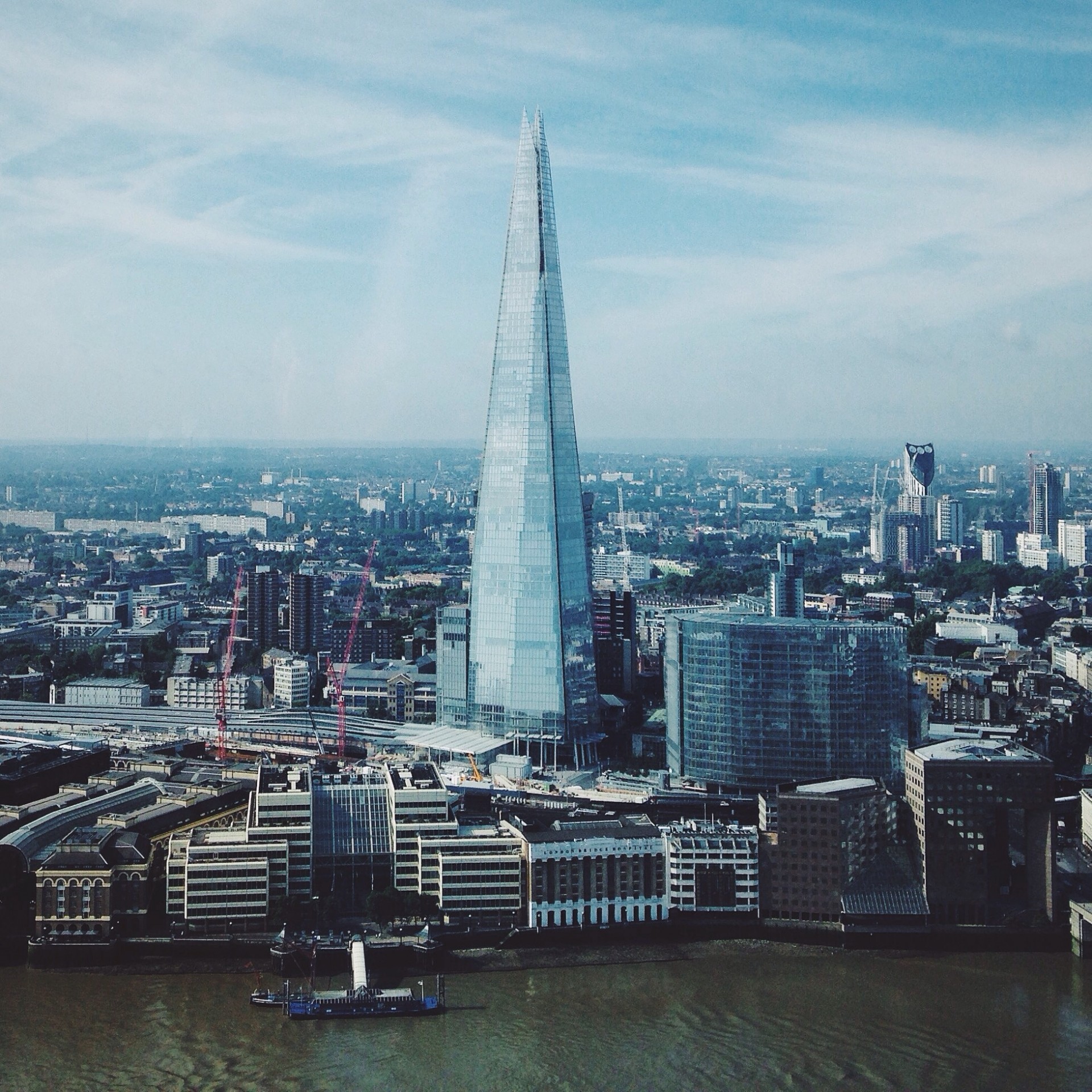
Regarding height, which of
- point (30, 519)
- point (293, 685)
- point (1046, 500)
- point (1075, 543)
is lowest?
point (293, 685)

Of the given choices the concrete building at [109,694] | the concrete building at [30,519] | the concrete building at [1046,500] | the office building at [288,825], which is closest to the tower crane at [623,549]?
the concrete building at [109,694]

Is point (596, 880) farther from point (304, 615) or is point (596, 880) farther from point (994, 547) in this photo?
point (994, 547)

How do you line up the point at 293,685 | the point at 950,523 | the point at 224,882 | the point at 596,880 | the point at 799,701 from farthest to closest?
the point at 950,523 < the point at 293,685 < the point at 799,701 < the point at 596,880 < the point at 224,882

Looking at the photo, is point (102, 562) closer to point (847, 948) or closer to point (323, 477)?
point (323, 477)

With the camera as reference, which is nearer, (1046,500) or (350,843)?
(350,843)

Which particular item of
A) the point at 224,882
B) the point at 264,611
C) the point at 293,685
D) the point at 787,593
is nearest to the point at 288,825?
the point at 224,882

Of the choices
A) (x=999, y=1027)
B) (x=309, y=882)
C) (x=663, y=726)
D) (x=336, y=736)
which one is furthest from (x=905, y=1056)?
(x=336, y=736)

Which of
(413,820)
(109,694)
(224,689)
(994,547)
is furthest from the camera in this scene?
(994,547)
